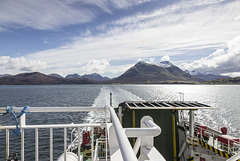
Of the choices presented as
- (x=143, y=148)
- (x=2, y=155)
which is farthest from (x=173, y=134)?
(x=2, y=155)

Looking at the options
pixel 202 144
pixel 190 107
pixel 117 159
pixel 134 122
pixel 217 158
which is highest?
pixel 117 159

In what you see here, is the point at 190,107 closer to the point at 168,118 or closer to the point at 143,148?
the point at 168,118

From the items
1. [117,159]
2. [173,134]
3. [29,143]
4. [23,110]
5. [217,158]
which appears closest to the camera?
[117,159]

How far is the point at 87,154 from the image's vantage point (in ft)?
32.4

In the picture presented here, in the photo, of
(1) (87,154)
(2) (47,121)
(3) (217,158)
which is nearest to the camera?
(3) (217,158)

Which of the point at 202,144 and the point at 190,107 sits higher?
the point at 190,107

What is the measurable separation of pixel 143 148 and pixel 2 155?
17.3m

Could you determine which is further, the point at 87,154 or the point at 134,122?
the point at 87,154

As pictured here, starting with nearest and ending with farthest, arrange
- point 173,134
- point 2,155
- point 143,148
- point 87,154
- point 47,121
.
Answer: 1. point 143,148
2. point 173,134
3. point 87,154
4. point 2,155
5. point 47,121

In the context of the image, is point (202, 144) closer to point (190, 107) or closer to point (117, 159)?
point (190, 107)

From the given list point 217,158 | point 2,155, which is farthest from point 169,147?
point 2,155

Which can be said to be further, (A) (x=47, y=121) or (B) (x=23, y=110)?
(A) (x=47, y=121)

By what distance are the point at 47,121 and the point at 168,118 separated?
68.3ft

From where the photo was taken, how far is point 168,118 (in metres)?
8.58
